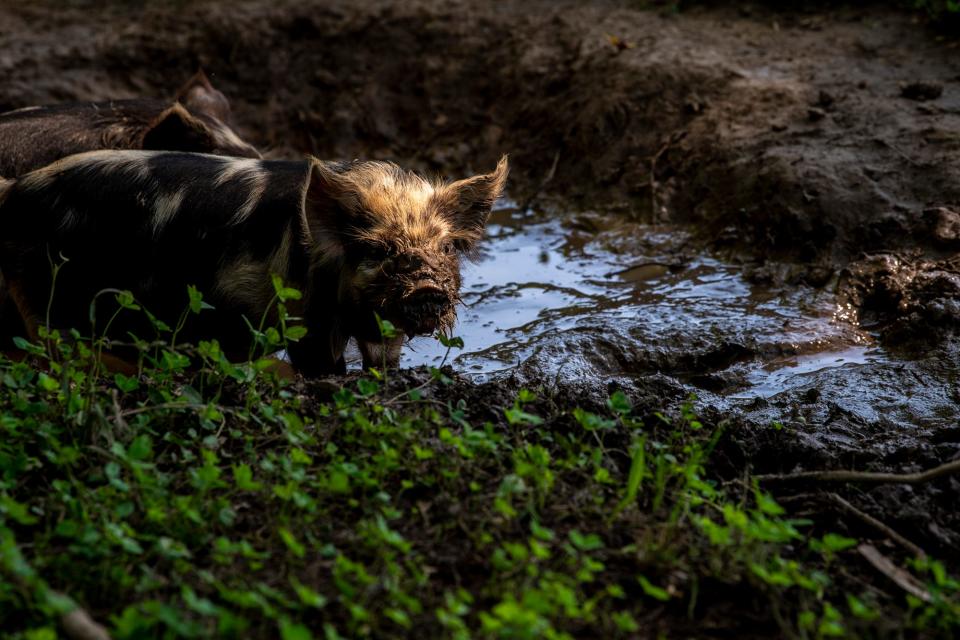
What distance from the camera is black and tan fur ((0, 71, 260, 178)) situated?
5699 millimetres

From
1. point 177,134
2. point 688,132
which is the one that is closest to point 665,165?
point 688,132

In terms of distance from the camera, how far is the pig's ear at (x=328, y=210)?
4.28m

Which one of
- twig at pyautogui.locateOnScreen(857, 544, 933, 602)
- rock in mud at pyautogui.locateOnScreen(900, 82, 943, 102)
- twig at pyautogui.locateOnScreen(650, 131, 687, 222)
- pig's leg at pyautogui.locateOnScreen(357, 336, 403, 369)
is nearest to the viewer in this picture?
twig at pyautogui.locateOnScreen(857, 544, 933, 602)

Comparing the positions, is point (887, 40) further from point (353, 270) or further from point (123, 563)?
point (123, 563)

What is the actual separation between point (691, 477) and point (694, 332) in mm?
2112

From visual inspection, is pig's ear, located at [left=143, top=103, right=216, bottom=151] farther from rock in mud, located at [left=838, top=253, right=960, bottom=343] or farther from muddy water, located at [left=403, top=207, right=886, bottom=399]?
rock in mud, located at [left=838, top=253, right=960, bottom=343]

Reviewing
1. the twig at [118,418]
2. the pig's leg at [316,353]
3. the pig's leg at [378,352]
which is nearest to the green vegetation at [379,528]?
the twig at [118,418]

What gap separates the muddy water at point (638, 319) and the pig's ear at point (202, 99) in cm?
190

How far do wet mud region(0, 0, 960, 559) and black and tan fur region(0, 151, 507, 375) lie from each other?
2.11ft

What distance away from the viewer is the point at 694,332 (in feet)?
16.7

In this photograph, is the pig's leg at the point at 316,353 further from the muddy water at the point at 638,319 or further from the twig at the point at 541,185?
the twig at the point at 541,185

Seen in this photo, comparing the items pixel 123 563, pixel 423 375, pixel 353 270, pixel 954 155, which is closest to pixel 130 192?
pixel 353 270

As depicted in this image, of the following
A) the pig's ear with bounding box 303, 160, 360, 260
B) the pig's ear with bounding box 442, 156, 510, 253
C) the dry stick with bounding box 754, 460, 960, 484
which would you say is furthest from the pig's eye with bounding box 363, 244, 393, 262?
the dry stick with bounding box 754, 460, 960, 484

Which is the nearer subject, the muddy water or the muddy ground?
the muddy ground
